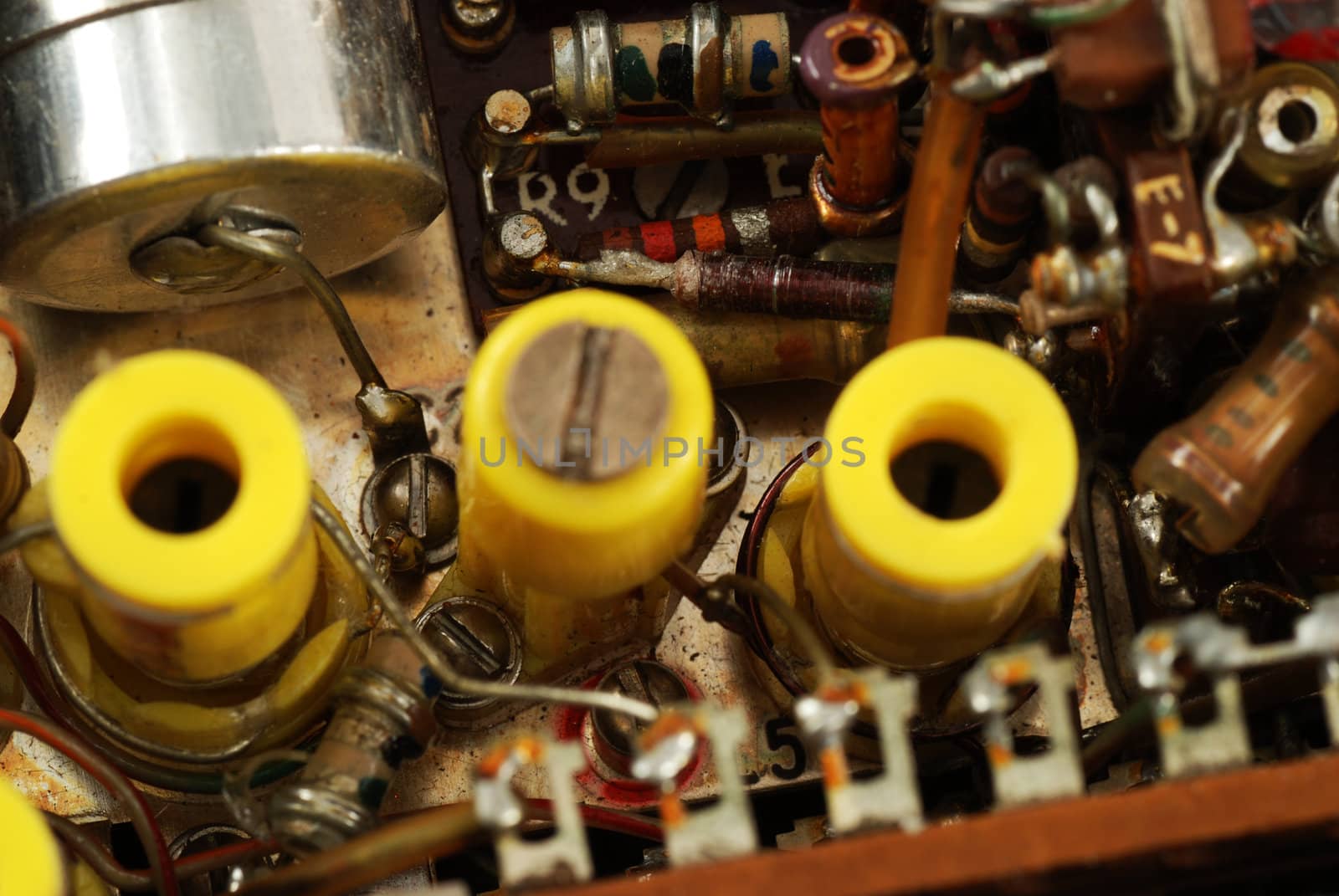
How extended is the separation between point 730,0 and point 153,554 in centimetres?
84

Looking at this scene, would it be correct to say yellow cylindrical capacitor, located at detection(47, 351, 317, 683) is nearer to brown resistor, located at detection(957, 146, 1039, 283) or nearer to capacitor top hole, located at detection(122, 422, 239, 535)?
capacitor top hole, located at detection(122, 422, 239, 535)

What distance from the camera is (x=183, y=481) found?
97 cm

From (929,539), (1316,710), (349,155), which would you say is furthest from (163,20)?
(1316,710)

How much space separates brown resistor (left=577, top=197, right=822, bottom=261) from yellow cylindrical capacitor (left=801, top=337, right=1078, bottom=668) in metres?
0.39

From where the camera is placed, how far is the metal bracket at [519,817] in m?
0.86

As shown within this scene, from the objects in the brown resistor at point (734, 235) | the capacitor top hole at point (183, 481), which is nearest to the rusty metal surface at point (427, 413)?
the brown resistor at point (734, 235)

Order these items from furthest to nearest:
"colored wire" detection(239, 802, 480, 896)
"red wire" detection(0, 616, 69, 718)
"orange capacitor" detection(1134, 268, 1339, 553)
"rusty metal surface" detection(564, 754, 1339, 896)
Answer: "red wire" detection(0, 616, 69, 718) < "orange capacitor" detection(1134, 268, 1339, 553) < "colored wire" detection(239, 802, 480, 896) < "rusty metal surface" detection(564, 754, 1339, 896)

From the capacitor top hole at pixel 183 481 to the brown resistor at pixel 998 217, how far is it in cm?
58

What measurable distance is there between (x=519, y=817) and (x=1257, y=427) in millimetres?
556

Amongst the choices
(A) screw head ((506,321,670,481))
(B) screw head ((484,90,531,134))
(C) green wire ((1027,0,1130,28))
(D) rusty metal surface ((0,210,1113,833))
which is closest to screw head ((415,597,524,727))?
(D) rusty metal surface ((0,210,1113,833))

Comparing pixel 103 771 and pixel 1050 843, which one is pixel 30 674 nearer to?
pixel 103 771

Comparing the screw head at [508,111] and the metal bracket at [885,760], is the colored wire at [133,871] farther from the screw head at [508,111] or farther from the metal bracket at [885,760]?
the screw head at [508,111]

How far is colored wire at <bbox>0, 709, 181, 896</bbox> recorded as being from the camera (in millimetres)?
1077

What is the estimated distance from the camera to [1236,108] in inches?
40.9
